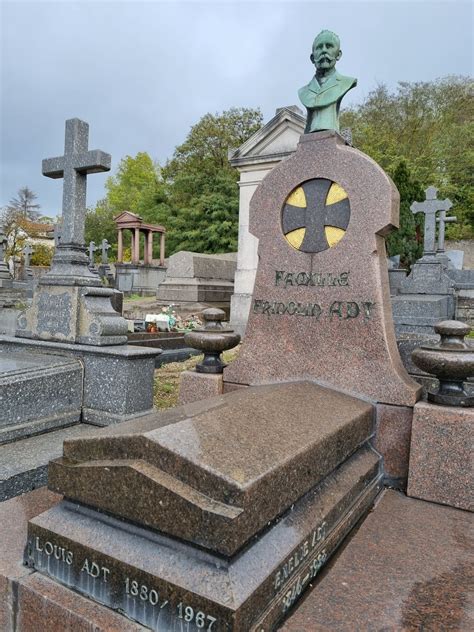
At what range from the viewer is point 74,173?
183 inches

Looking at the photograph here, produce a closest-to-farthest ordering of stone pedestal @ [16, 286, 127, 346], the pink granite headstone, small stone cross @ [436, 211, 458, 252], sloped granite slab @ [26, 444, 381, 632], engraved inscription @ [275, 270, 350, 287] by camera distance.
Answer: sloped granite slab @ [26, 444, 381, 632]
the pink granite headstone
engraved inscription @ [275, 270, 350, 287]
stone pedestal @ [16, 286, 127, 346]
small stone cross @ [436, 211, 458, 252]

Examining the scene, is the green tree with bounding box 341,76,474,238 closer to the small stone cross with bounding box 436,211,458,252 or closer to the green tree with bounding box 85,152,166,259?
the small stone cross with bounding box 436,211,458,252

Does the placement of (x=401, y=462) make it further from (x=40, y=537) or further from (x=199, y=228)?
(x=199, y=228)

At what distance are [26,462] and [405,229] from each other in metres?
18.9

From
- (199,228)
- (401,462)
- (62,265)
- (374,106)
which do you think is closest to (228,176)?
(199,228)

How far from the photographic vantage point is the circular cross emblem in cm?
330

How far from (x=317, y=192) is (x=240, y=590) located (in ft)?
8.90

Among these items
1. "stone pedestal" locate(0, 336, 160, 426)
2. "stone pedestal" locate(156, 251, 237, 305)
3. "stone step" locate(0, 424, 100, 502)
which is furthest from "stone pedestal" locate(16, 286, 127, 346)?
"stone pedestal" locate(156, 251, 237, 305)

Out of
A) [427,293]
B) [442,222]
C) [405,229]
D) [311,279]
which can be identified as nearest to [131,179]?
[405,229]

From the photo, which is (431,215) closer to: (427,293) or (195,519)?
(427,293)

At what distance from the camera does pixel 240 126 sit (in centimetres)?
2944

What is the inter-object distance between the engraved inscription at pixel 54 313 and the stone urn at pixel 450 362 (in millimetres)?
3131

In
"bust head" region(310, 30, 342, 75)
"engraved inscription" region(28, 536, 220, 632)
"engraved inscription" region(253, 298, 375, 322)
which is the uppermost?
"bust head" region(310, 30, 342, 75)

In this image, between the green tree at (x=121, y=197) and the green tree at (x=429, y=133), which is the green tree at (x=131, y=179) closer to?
the green tree at (x=121, y=197)
